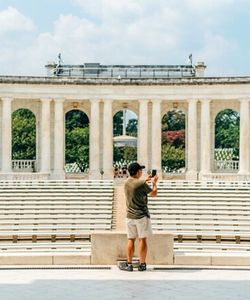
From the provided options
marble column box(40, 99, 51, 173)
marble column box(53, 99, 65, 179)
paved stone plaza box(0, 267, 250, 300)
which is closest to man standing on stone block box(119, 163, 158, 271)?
paved stone plaza box(0, 267, 250, 300)

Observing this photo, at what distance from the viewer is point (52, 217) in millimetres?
25719

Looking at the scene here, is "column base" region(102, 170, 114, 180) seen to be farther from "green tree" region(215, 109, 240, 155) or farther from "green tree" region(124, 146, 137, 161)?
"green tree" region(215, 109, 240, 155)

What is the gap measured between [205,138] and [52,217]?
3298 cm

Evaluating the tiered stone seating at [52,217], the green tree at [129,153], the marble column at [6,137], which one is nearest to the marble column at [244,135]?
the marble column at [6,137]

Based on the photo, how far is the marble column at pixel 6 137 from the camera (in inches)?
2173

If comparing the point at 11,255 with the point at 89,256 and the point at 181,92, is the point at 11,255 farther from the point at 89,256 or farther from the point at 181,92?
the point at 181,92

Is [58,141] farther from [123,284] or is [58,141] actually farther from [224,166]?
[123,284]

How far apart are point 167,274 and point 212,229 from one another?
18.9ft

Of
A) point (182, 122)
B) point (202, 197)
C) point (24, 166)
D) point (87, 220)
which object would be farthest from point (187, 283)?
point (182, 122)

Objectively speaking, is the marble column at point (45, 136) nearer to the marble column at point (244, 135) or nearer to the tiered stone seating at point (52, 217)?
the marble column at point (244, 135)

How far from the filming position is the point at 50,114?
57.2 metres

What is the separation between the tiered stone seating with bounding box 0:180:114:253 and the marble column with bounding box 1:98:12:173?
20.8 m

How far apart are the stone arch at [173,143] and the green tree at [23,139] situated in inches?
711

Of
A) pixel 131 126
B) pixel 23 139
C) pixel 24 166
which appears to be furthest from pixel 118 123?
pixel 24 166
